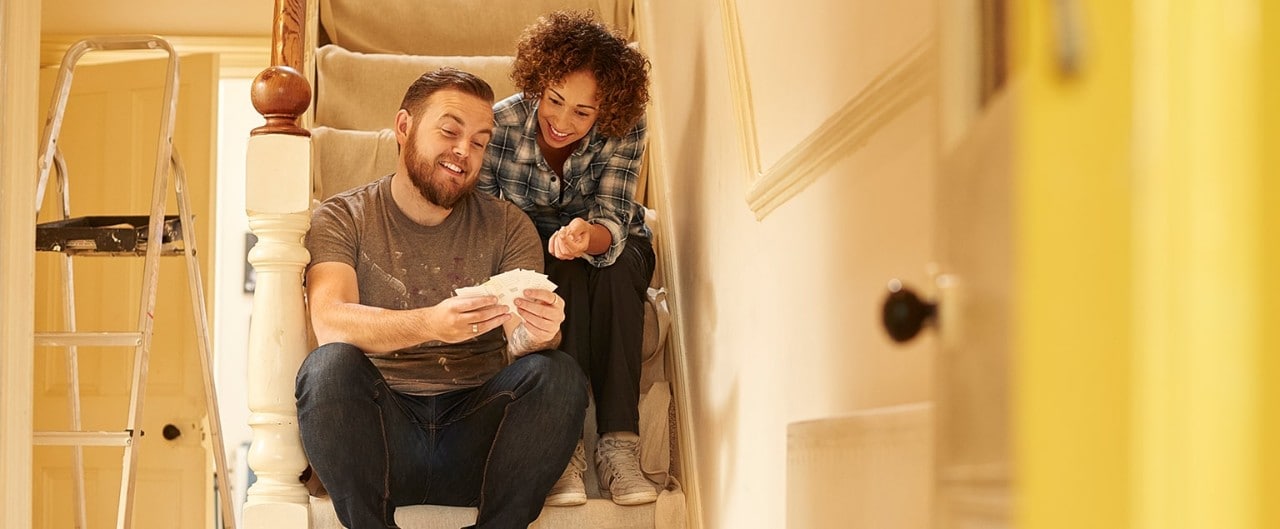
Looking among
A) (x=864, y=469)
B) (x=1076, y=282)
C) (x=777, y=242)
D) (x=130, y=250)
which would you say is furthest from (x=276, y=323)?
(x=1076, y=282)

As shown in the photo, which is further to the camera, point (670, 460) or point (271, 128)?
point (670, 460)

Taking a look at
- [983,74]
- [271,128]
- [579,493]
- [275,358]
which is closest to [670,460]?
[579,493]

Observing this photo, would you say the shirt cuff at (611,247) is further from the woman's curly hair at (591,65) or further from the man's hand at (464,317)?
the man's hand at (464,317)

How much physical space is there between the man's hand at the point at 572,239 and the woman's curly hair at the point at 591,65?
0.93 ft

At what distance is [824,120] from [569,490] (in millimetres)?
1036

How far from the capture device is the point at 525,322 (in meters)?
2.11

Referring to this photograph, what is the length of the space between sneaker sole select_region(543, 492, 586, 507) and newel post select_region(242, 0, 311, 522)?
1.45 ft

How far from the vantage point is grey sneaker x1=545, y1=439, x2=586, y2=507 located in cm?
222

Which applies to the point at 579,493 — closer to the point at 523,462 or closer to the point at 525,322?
the point at 523,462

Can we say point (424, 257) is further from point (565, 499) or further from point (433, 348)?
point (565, 499)

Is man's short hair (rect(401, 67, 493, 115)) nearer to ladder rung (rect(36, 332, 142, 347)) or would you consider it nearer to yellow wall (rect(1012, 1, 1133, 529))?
ladder rung (rect(36, 332, 142, 347))

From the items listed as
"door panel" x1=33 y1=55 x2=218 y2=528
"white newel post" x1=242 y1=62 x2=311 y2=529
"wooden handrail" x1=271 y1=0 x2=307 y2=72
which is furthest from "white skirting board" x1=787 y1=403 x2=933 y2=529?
"door panel" x1=33 y1=55 x2=218 y2=528

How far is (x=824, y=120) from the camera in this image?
1477 mm

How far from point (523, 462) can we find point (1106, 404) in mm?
1736
